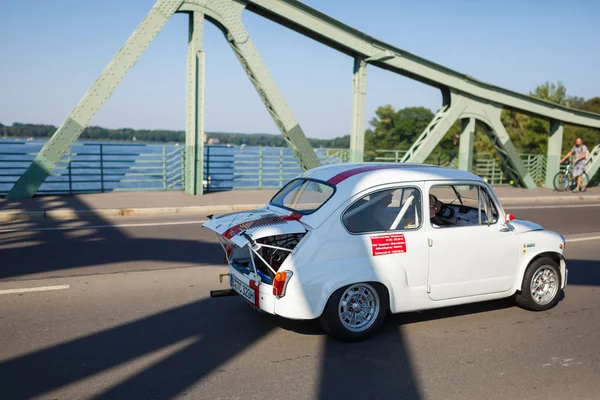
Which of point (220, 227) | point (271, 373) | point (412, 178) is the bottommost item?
point (271, 373)

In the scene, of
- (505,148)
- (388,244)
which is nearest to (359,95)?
(505,148)

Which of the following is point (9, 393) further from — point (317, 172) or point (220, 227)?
point (317, 172)

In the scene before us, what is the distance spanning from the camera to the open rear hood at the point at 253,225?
5133 mm

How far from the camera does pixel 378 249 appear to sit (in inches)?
212

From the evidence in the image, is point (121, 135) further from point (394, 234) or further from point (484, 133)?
point (394, 234)

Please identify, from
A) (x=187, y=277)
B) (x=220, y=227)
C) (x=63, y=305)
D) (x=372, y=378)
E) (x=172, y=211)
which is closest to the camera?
(x=372, y=378)

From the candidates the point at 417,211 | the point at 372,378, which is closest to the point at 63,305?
the point at 372,378

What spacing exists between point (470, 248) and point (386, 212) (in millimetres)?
1086

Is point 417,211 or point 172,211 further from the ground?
point 417,211

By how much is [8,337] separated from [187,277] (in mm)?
2786

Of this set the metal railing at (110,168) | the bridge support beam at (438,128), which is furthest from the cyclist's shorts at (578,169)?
the metal railing at (110,168)

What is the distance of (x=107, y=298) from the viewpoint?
6.64 m

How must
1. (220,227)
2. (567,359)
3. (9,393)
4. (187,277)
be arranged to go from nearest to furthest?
(9,393) → (567,359) → (220,227) → (187,277)

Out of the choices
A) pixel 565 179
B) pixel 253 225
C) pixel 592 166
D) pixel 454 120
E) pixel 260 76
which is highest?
pixel 260 76
